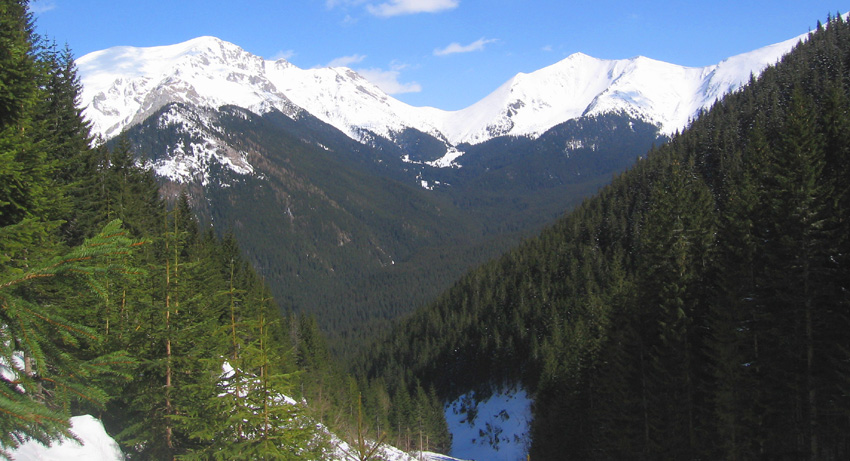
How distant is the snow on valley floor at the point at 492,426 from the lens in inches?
2835

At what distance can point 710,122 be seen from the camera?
11219 centimetres

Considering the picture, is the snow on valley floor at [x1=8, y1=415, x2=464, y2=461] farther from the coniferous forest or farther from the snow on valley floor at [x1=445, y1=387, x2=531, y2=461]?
the snow on valley floor at [x1=445, y1=387, x2=531, y2=461]

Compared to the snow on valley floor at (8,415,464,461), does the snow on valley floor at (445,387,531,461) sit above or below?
below

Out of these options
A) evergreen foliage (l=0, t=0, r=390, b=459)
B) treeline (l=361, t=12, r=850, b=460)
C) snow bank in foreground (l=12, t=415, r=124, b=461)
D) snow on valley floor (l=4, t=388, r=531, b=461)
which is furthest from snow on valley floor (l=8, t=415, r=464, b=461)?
snow on valley floor (l=4, t=388, r=531, b=461)

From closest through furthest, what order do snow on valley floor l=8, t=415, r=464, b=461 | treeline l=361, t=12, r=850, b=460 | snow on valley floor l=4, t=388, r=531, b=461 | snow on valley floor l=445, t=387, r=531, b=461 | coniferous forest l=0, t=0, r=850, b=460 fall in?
coniferous forest l=0, t=0, r=850, b=460
snow on valley floor l=8, t=415, r=464, b=461
treeline l=361, t=12, r=850, b=460
snow on valley floor l=4, t=388, r=531, b=461
snow on valley floor l=445, t=387, r=531, b=461

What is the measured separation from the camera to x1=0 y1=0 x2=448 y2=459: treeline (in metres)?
5.20

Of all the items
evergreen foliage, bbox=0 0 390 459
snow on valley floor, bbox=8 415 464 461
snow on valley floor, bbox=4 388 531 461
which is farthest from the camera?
snow on valley floor, bbox=4 388 531 461

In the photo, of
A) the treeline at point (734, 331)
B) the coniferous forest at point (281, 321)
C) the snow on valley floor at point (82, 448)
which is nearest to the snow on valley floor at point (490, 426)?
the treeline at point (734, 331)

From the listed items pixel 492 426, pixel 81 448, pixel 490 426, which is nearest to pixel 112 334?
pixel 81 448

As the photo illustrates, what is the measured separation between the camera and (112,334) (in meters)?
14.6

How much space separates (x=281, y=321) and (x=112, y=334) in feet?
63.1

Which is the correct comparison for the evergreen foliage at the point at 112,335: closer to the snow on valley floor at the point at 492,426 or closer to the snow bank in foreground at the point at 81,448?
the snow bank in foreground at the point at 81,448

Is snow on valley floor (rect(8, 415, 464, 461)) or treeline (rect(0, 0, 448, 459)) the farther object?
snow on valley floor (rect(8, 415, 464, 461))

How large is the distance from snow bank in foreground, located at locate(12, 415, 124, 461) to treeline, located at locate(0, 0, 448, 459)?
31.4 inches
